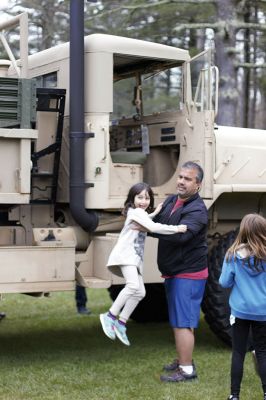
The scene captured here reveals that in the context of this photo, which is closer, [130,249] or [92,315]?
[130,249]

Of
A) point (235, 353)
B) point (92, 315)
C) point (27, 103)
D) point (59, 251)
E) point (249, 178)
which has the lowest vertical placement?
point (92, 315)

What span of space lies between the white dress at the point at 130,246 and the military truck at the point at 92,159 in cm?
32

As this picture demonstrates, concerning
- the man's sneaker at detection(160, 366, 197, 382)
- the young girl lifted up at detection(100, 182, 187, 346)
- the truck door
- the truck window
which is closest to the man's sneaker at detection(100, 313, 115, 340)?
the young girl lifted up at detection(100, 182, 187, 346)

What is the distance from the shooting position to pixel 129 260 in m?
6.00

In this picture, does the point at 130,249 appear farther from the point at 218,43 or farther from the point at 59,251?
the point at 218,43

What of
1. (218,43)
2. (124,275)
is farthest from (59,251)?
(218,43)

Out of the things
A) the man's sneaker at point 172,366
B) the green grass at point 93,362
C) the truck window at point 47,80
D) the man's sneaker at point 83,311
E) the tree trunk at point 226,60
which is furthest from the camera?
A: the tree trunk at point 226,60

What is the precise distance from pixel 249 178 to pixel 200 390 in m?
2.17

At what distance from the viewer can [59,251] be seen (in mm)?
6176

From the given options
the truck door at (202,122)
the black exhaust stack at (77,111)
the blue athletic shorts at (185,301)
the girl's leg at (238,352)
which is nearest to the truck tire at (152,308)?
the truck door at (202,122)

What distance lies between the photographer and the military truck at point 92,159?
6035 millimetres

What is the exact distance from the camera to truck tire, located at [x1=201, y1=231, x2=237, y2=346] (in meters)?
6.88

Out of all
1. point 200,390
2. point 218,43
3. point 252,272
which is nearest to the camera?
point 252,272

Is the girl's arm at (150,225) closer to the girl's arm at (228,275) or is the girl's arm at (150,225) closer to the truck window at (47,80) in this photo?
the girl's arm at (228,275)
